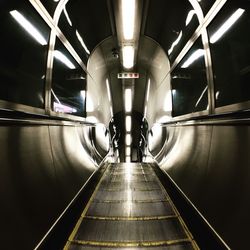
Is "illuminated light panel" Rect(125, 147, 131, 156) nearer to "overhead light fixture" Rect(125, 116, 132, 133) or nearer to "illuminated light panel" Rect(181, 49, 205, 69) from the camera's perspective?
"overhead light fixture" Rect(125, 116, 132, 133)

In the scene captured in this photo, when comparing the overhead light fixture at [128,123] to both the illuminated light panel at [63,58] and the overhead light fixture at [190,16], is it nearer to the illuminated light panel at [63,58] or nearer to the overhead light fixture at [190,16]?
the illuminated light panel at [63,58]

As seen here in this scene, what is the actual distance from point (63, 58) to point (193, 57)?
7.64ft

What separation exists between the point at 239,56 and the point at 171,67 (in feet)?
10.9

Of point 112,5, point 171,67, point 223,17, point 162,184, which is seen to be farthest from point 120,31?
point 162,184

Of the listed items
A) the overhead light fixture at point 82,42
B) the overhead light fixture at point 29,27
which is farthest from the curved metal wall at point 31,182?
the overhead light fixture at point 82,42

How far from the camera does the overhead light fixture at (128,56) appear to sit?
21.2 feet

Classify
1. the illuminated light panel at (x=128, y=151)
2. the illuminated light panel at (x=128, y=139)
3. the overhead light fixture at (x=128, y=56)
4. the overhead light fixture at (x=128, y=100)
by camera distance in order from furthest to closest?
the illuminated light panel at (x=128, y=151) → the illuminated light panel at (x=128, y=139) → the overhead light fixture at (x=128, y=100) → the overhead light fixture at (x=128, y=56)

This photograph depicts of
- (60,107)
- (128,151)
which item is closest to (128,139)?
(128,151)

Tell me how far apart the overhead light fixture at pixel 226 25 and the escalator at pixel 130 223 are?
2258 mm

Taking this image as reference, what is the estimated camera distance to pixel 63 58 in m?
3.84

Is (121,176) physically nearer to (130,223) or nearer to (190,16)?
(130,223)

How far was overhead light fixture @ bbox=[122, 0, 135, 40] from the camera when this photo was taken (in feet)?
13.6

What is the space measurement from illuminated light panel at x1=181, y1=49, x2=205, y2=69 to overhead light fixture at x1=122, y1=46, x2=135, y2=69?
251cm

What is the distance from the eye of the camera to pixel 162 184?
3.97 meters
